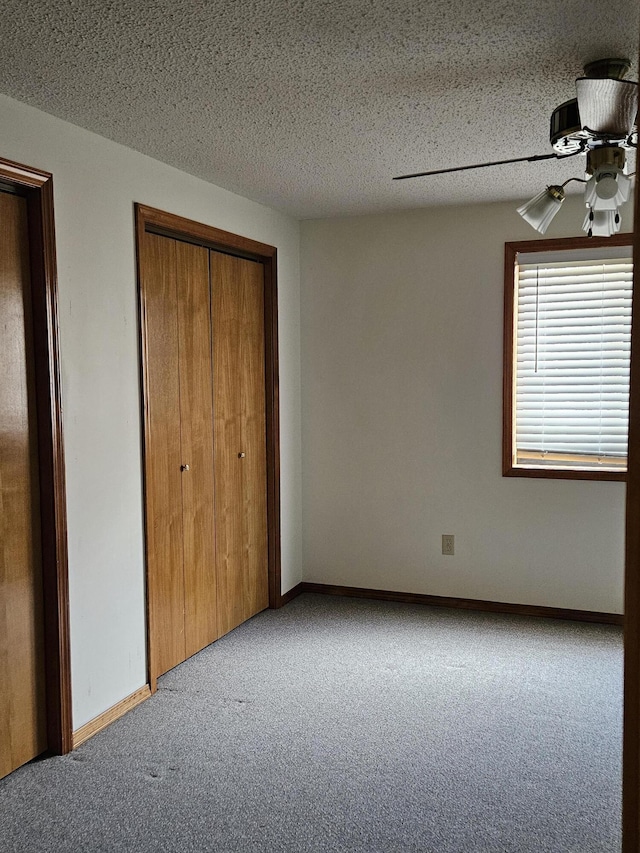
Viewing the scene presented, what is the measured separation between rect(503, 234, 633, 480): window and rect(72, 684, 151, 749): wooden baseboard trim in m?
2.30

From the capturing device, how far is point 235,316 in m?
3.93

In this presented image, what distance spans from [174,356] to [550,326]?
210 centimetres

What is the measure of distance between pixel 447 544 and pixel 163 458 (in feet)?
6.10

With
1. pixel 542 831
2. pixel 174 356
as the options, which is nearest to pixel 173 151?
pixel 174 356

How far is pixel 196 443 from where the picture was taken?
11.8 feet

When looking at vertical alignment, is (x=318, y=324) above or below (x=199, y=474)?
above

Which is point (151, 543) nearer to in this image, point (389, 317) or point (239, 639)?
point (239, 639)

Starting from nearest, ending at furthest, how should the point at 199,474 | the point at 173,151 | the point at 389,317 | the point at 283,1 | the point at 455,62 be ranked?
the point at 283,1 < the point at 455,62 < the point at 173,151 < the point at 199,474 < the point at 389,317

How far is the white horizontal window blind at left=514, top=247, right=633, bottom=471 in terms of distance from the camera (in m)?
3.93

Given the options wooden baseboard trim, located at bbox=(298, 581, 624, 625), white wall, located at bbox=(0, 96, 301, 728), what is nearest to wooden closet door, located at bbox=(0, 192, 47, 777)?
white wall, located at bbox=(0, 96, 301, 728)

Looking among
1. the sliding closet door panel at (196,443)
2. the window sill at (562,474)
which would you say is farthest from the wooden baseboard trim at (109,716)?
the window sill at (562,474)

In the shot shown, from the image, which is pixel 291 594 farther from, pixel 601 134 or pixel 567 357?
pixel 601 134

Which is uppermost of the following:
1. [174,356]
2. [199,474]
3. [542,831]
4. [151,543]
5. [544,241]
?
[544,241]

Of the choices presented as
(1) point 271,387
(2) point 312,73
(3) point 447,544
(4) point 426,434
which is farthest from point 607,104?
(3) point 447,544
